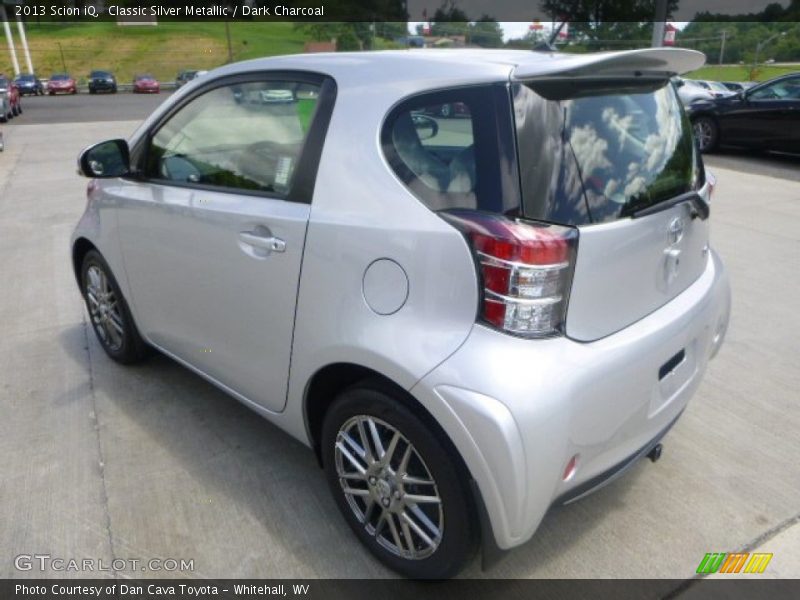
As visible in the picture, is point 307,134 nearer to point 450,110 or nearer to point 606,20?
point 450,110

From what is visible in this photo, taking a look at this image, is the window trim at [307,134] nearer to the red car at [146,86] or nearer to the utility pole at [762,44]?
the utility pole at [762,44]

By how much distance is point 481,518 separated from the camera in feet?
6.01

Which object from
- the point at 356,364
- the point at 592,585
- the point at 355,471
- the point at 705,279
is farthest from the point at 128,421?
the point at 705,279

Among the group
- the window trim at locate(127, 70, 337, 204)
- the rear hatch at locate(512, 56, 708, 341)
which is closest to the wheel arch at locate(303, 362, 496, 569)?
the rear hatch at locate(512, 56, 708, 341)

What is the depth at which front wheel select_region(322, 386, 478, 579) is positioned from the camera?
1.88m

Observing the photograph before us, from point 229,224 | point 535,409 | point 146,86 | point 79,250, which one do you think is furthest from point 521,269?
point 146,86

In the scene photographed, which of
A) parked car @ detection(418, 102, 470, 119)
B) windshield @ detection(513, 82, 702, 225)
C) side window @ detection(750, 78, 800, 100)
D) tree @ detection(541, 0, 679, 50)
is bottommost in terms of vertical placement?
side window @ detection(750, 78, 800, 100)

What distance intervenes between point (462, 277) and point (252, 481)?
1.47m

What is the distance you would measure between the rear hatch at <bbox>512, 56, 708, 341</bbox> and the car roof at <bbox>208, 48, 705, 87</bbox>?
2cm

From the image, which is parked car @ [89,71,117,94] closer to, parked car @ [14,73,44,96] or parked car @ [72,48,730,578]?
parked car @ [14,73,44,96]

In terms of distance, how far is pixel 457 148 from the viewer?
1.89 metres

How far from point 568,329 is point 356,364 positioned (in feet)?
2.18

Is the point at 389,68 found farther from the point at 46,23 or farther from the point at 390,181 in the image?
the point at 46,23

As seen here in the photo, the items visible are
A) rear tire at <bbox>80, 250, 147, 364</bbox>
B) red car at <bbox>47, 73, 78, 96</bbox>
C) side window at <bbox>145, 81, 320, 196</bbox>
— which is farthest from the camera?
red car at <bbox>47, 73, 78, 96</bbox>
